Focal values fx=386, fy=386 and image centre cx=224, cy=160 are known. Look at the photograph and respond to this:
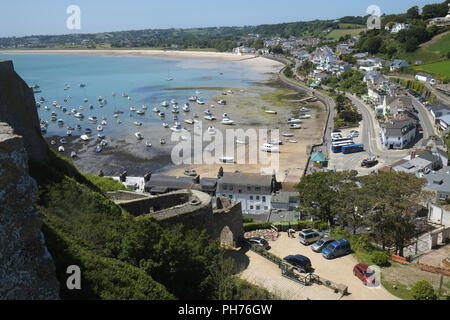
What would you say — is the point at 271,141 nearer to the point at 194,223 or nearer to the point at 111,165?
the point at 111,165

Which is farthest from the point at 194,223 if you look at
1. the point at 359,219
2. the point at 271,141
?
the point at 271,141

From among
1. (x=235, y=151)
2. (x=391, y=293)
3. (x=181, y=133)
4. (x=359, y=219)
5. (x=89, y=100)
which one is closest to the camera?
(x=391, y=293)

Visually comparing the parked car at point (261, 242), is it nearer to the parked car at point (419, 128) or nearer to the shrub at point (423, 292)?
the shrub at point (423, 292)

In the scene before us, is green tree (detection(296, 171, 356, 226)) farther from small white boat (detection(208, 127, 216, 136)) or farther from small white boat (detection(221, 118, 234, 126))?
small white boat (detection(221, 118, 234, 126))

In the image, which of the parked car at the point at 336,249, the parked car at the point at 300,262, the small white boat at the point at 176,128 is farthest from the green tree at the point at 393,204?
the small white boat at the point at 176,128

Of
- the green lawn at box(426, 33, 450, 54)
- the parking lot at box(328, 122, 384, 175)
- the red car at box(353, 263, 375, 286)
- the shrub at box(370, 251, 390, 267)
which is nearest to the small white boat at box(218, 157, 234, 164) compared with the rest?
the parking lot at box(328, 122, 384, 175)
